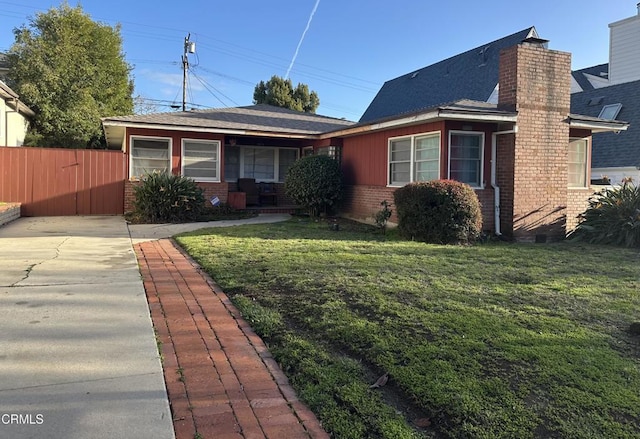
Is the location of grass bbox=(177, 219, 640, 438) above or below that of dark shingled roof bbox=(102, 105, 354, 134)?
below

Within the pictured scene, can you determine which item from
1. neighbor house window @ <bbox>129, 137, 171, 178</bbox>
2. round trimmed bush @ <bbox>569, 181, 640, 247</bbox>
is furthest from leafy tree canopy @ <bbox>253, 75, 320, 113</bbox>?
round trimmed bush @ <bbox>569, 181, 640, 247</bbox>

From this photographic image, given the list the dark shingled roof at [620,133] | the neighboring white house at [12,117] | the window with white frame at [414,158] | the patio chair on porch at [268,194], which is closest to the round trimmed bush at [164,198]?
the patio chair on porch at [268,194]

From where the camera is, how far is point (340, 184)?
45.9 ft

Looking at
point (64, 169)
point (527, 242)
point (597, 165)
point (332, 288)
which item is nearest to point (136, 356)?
point (332, 288)

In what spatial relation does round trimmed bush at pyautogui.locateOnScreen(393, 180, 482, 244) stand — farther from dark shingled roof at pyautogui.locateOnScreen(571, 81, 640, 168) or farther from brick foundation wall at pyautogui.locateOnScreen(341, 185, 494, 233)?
dark shingled roof at pyautogui.locateOnScreen(571, 81, 640, 168)

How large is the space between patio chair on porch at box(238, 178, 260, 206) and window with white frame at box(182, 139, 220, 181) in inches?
55.4

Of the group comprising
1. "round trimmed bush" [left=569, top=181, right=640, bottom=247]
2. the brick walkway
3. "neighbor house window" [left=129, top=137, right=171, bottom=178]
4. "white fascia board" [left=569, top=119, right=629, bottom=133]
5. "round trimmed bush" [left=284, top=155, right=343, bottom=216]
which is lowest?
the brick walkway

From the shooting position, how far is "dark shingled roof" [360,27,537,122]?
19.5 m

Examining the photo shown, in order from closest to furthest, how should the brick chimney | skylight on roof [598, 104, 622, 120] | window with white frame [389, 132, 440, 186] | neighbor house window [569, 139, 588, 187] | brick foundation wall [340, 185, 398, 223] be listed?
the brick chimney → window with white frame [389, 132, 440, 186] → neighbor house window [569, 139, 588, 187] → brick foundation wall [340, 185, 398, 223] → skylight on roof [598, 104, 622, 120]

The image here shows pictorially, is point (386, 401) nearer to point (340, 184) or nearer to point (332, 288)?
point (332, 288)

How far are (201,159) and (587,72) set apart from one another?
23.4 meters

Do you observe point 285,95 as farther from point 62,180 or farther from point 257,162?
point 62,180

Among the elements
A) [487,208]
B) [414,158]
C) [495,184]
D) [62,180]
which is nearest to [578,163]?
[495,184]

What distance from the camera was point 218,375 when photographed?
3277 millimetres
